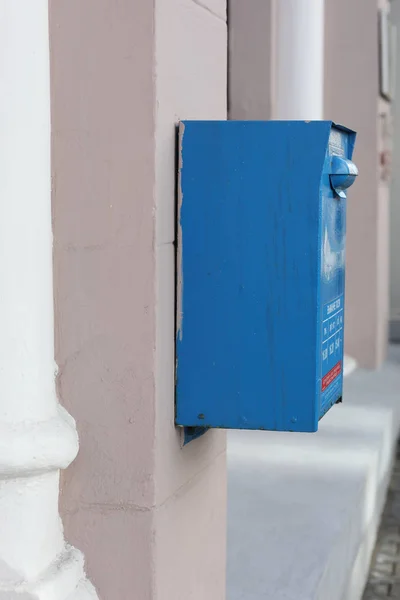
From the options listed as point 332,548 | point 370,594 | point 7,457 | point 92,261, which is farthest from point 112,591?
point 370,594

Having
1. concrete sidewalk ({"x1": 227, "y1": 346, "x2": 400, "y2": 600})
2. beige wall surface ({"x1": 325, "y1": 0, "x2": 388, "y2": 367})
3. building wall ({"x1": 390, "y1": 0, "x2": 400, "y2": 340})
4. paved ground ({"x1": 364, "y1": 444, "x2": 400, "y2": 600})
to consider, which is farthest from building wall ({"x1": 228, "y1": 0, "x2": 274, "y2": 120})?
building wall ({"x1": 390, "y1": 0, "x2": 400, "y2": 340})

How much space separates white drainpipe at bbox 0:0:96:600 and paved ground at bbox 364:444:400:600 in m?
2.45

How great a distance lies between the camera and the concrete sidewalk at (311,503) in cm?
287

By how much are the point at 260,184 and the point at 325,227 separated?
145 mm

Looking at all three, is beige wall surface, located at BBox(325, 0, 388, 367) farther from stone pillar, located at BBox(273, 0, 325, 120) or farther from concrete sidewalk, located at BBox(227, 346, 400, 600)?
stone pillar, located at BBox(273, 0, 325, 120)

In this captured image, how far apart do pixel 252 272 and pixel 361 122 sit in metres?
5.36

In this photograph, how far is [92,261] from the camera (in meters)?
1.68

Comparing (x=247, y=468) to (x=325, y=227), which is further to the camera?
(x=247, y=468)

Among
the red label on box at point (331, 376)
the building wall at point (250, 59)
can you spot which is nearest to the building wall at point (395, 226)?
the building wall at point (250, 59)

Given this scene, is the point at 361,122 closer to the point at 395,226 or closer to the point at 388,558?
the point at 395,226

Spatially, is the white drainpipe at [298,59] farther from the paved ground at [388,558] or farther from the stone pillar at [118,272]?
the stone pillar at [118,272]

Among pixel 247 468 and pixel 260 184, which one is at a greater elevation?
pixel 260 184

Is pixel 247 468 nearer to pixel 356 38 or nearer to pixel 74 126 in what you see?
pixel 74 126

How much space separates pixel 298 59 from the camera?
4.56 metres
